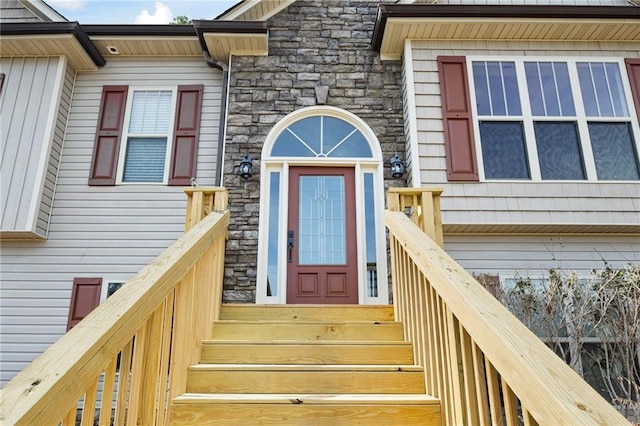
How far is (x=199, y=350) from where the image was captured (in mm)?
2654

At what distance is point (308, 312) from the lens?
3502mm

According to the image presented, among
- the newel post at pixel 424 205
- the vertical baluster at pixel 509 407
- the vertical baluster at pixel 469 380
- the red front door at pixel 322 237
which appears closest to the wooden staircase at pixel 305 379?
the vertical baluster at pixel 469 380

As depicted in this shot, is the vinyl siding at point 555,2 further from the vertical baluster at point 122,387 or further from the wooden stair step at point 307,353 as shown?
the vertical baluster at point 122,387

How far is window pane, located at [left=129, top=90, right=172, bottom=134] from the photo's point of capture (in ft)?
18.3

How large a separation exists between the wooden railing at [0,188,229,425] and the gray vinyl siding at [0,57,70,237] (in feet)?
10.4

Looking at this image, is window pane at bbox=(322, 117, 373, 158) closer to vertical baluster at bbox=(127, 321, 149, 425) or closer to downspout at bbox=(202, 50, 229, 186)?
downspout at bbox=(202, 50, 229, 186)

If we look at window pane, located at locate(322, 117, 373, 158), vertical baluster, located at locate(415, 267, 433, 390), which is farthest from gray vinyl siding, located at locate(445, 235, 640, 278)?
vertical baluster, located at locate(415, 267, 433, 390)

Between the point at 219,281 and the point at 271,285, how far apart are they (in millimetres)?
1509

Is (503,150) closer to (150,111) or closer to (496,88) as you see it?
(496,88)

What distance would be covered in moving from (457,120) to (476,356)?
12.8ft

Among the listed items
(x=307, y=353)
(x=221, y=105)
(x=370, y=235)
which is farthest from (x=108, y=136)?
(x=307, y=353)

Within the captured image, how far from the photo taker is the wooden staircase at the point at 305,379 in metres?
2.13

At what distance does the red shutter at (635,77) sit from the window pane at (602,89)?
0.10 m

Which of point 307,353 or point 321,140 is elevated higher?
point 321,140
